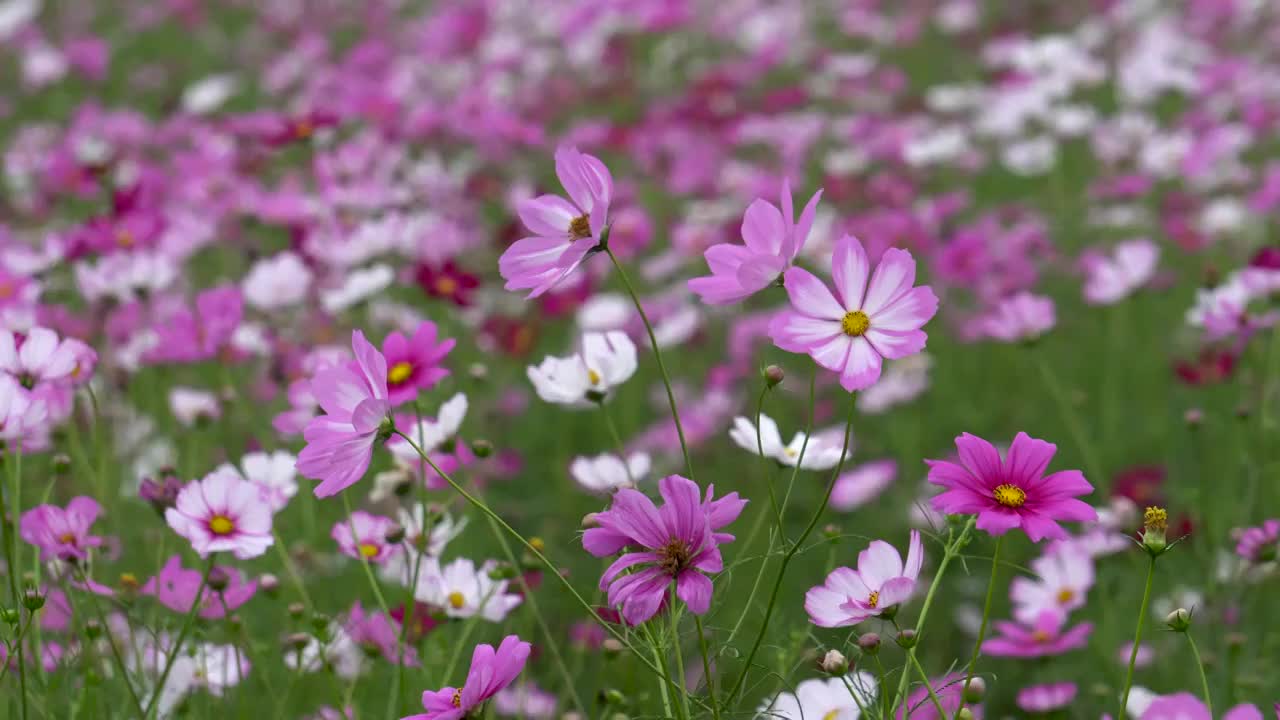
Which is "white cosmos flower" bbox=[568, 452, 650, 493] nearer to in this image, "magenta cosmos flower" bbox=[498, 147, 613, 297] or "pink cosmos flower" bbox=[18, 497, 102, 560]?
"magenta cosmos flower" bbox=[498, 147, 613, 297]

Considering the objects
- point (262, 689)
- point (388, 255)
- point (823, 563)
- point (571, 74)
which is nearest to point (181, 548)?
point (262, 689)

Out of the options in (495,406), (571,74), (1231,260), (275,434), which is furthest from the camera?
(571,74)

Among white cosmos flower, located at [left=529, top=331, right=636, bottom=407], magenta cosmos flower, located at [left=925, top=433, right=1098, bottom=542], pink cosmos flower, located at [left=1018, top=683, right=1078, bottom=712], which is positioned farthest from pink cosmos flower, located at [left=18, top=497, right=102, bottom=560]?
pink cosmos flower, located at [left=1018, top=683, right=1078, bottom=712]

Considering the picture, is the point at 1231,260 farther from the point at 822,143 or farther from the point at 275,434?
the point at 275,434

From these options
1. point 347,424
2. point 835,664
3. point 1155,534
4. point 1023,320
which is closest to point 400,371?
point 347,424

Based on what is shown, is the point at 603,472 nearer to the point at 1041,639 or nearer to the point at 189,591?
the point at 189,591

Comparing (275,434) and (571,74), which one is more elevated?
(275,434)
